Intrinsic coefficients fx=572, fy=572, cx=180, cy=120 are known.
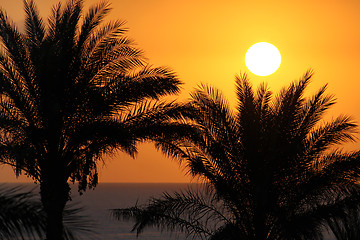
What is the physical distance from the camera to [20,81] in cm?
1400

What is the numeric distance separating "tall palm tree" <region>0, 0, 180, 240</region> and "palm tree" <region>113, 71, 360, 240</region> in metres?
1.27

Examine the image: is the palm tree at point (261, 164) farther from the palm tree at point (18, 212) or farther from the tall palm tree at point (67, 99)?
the palm tree at point (18, 212)

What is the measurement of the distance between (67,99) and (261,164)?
197 inches

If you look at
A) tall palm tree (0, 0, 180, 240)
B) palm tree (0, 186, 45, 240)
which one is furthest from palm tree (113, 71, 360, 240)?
palm tree (0, 186, 45, 240)

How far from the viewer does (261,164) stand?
14.2m

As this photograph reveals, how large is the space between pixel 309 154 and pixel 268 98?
181 cm

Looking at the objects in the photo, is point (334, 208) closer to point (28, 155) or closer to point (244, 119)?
point (244, 119)

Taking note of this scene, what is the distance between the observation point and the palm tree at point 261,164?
14.1 metres

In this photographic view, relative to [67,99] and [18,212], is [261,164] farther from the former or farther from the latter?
[18,212]

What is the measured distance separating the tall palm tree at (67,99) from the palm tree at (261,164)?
4.17ft

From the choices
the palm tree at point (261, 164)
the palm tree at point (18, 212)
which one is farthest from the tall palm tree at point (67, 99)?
the palm tree at point (18, 212)

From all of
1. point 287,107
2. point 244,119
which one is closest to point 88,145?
point 244,119

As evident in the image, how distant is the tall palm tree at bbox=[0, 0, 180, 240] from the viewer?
1346cm

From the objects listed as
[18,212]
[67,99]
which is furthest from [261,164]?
[18,212]
